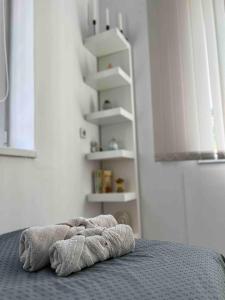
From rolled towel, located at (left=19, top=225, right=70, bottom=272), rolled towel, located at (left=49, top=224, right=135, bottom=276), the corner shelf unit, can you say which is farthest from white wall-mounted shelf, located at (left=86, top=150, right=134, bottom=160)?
rolled towel, located at (left=19, top=225, right=70, bottom=272)

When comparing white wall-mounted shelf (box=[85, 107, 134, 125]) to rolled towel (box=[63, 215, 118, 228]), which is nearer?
rolled towel (box=[63, 215, 118, 228])

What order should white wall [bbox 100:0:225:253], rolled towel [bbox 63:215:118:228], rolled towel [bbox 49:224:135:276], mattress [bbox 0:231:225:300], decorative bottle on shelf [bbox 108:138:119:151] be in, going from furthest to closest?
decorative bottle on shelf [bbox 108:138:119:151]
white wall [bbox 100:0:225:253]
rolled towel [bbox 63:215:118:228]
rolled towel [bbox 49:224:135:276]
mattress [bbox 0:231:225:300]

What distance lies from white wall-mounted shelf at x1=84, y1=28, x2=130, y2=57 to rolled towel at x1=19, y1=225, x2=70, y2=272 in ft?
5.43

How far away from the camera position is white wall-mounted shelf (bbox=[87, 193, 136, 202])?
72.2 inches

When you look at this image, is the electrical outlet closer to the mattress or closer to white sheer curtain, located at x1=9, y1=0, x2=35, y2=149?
white sheer curtain, located at x1=9, y1=0, x2=35, y2=149

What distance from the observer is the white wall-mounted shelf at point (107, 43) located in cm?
198

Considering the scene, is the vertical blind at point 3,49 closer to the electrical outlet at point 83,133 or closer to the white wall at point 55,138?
the white wall at point 55,138

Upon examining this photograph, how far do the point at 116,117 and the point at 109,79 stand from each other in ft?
1.07

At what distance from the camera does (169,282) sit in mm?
648

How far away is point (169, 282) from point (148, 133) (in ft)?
4.92

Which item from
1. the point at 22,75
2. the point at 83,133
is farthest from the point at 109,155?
the point at 22,75

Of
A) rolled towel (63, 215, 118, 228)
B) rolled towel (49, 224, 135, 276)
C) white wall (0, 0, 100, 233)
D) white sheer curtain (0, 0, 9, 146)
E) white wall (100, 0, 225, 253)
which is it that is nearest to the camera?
rolled towel (49, 224, 135, 276)

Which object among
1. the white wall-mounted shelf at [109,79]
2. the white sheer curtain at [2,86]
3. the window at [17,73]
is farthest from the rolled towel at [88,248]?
the white wall-mounted shelf at [109,79]

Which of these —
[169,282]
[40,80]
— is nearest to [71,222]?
[169,282]
